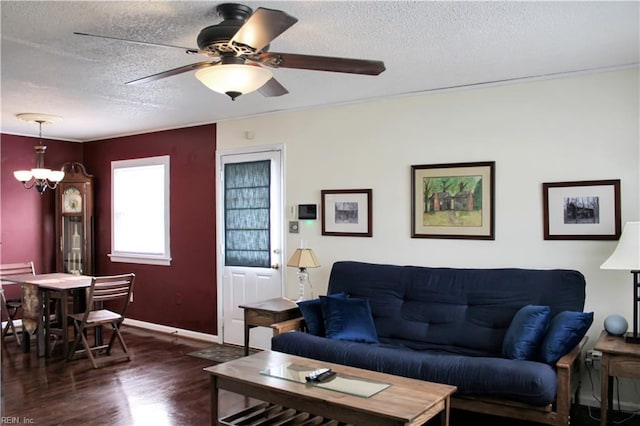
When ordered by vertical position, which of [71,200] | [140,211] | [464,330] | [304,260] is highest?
[71,200]

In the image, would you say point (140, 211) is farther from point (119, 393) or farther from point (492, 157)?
point (492, 157)

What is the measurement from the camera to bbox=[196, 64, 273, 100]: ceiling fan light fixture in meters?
2.43

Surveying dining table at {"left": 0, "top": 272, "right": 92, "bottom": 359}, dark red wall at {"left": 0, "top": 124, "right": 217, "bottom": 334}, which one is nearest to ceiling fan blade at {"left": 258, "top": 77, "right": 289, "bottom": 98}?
dark red wall at {"left": 0, "top": 124, "right": 217, "bottom": 334}

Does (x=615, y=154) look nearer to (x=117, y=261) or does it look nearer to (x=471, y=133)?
(x=471, y=133)

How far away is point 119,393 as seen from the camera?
4078 mm

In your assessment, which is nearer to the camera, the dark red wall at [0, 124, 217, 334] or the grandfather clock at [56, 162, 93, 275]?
the dark red wall at [0, 124, 217, 334]

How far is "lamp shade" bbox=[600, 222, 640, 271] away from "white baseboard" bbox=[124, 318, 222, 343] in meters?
3.95

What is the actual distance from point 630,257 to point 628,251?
1.7 inches

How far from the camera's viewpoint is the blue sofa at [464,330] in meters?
3.04

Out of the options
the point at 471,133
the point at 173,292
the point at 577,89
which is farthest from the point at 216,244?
the point at 577,89

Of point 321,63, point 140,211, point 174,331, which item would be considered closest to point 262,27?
point 321,63

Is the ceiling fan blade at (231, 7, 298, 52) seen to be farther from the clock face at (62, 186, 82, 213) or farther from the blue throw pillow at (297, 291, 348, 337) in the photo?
the clock face at (62, 186, 82, 213)

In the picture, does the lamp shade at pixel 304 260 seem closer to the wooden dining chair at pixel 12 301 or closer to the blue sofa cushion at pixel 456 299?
the blue sofa cushion at pixel 456 299

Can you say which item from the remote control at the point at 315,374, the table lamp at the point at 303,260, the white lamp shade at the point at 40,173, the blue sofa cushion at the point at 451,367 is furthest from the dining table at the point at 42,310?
the remote control at the point at 315,374
